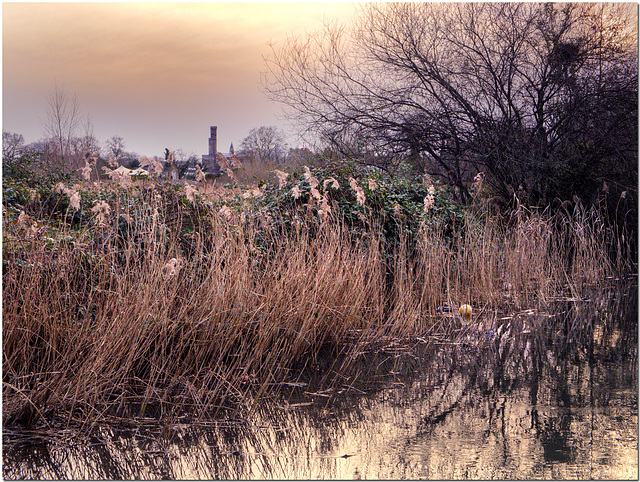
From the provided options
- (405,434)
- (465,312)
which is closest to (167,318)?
(405,434)

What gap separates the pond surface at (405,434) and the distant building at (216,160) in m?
2.10

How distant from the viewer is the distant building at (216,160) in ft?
17.7

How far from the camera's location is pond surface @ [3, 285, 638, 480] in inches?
118

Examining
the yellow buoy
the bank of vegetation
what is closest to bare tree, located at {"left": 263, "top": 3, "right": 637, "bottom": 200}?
the bank of vegetation

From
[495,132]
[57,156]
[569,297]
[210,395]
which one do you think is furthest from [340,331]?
[57,156]

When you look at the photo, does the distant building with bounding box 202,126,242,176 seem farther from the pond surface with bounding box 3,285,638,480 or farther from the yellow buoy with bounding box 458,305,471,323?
the yellow buoy with bounding box 458,305,471,323

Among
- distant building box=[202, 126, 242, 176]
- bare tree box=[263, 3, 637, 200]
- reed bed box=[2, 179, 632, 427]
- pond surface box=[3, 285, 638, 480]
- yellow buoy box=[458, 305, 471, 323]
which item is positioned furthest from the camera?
bare tree box=[263, 3, 637, 200]

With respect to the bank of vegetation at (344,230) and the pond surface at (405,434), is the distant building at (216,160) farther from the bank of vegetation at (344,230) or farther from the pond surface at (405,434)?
the pond surface at (405,434)

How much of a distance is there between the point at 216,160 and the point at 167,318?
1.87 m

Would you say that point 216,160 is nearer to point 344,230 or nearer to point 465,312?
point 344,230

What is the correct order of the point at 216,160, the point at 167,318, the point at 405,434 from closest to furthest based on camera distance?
the point at 405,434, the point at 167,318, the point at 216,160

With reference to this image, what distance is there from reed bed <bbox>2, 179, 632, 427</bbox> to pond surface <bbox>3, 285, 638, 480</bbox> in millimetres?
278

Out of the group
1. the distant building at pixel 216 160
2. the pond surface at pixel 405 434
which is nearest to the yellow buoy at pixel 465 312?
the pond surface at pixel 405 434

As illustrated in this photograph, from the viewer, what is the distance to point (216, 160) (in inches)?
218
